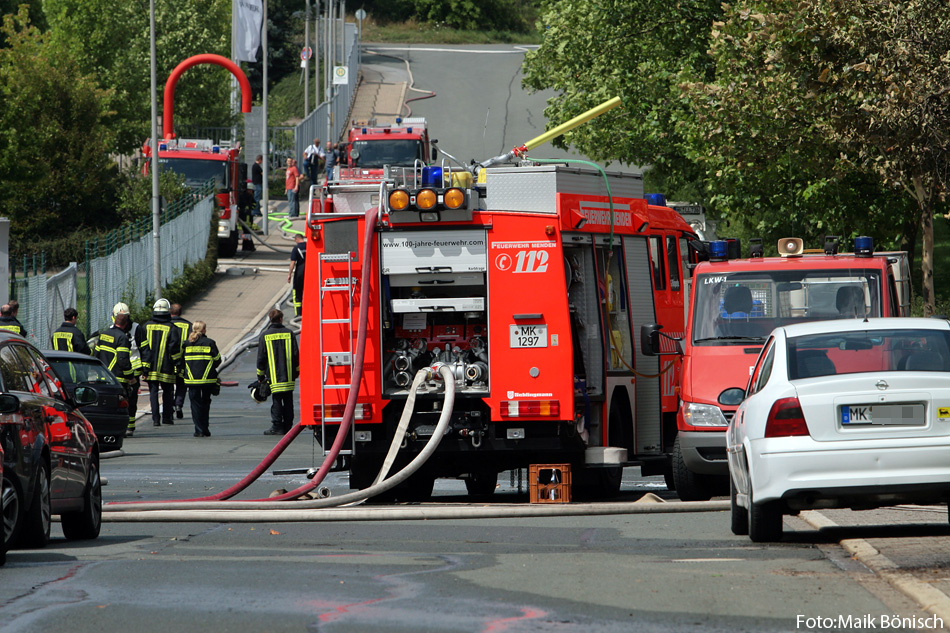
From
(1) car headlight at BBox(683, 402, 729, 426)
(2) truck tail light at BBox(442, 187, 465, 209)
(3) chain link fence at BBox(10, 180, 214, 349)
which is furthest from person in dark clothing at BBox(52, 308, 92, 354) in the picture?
(1) car headlight at BBox(683, 402, 729, 426)

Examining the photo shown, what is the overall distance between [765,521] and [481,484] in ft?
17.8

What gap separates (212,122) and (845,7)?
143ft

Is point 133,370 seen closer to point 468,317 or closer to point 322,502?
point 468,317

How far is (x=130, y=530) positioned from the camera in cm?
1195

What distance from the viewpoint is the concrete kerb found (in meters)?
7.20

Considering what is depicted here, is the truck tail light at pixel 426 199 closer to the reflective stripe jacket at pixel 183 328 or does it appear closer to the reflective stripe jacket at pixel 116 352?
the reflective stripe jacket at pixel 116 352

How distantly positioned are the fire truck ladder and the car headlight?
283cm

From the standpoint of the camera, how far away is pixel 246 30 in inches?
1797

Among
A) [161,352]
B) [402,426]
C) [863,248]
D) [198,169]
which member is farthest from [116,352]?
[198,169]

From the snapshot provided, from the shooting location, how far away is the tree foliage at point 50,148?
37.8 m

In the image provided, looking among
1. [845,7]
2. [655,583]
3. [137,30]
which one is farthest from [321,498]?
[137,30]

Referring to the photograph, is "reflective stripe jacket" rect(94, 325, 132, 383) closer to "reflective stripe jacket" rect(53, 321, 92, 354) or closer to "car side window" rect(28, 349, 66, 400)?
"reflective stripe jacket" rect(53, 321, 92, 354)

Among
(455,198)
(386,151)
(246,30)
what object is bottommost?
(455,198)

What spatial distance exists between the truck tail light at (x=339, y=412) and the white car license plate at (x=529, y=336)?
1.36 meters
